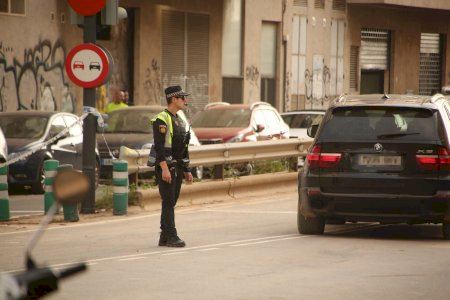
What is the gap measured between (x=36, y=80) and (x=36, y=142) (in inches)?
383

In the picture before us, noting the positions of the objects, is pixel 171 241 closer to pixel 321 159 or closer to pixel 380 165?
pixel 321 159

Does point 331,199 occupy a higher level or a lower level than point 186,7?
lower

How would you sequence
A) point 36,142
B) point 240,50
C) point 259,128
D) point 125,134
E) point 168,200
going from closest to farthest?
point 168,200 < point 36,142 < point 125,134 < point 259,128 < point 240,50

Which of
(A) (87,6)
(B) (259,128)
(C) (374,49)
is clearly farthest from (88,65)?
(C) (374,49)

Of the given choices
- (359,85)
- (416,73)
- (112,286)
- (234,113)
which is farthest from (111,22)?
(416,73)

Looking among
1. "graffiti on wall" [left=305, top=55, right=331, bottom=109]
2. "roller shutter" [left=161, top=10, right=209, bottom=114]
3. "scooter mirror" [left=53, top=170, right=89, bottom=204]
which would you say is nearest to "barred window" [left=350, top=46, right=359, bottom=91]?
"graffiti on wall" [left=305, top=55, right=331, bottom=109]

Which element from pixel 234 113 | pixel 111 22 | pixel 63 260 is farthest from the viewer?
pixel 234 113

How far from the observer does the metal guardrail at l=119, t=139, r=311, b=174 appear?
59.0 ft

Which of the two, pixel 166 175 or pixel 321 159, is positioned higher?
pixel 321 159

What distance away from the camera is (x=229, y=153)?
20.7 meters

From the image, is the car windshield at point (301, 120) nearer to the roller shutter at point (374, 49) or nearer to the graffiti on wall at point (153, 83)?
the graffiti on wall at point (153, 83)

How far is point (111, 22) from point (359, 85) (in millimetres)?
33520

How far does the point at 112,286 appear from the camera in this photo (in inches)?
398

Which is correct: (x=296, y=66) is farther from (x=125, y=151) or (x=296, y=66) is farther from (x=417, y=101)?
(x=417, y=101)
